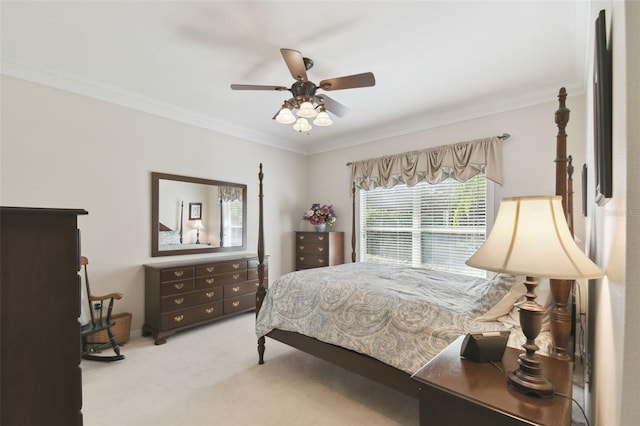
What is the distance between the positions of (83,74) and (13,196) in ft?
4.31

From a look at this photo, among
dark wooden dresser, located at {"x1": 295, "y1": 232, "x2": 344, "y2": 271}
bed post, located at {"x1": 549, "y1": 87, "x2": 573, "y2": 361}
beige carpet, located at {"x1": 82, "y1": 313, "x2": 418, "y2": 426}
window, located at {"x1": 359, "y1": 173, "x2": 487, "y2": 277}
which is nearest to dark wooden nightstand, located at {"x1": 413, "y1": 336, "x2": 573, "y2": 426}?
bed post, located at {"x1": 549, "y1": 87, "x2": 573, "y2": 361}

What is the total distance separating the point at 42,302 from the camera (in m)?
1.00

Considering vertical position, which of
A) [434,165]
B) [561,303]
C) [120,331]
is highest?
[434,165]

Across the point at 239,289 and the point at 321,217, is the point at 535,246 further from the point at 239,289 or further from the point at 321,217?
the point at 321,217

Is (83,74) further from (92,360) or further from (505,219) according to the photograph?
(505,219)

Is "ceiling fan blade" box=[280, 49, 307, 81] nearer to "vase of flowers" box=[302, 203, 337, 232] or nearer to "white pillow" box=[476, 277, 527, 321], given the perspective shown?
"white pillow" box=[476, 277, 527, 321]

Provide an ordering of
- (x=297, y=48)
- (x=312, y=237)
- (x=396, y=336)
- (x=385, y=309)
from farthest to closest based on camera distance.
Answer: (x=312, y=237), (x=297, y=48), (x=385, y=309), (x=396, y=336)

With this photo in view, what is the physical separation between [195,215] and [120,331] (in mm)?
1561

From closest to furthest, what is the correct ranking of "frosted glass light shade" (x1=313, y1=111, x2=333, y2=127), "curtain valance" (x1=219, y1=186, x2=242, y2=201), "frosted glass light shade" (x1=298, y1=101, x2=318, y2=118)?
"frosted glass light shade" (x1=298, y1=101, x2=318, y2=118) < "frosted glass light shade" (x1=313, y1=111, x2=333, y2=127) < "curtain valance" (x1=219, y1=186, x2=242, y2=201)

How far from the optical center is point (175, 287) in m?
3.36

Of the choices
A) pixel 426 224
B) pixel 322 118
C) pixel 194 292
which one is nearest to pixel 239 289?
pixel 194 292

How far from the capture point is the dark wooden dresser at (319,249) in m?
4.72

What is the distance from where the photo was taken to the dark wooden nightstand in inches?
38.4

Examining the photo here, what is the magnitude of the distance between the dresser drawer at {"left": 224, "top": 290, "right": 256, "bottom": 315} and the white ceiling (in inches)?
98.4
